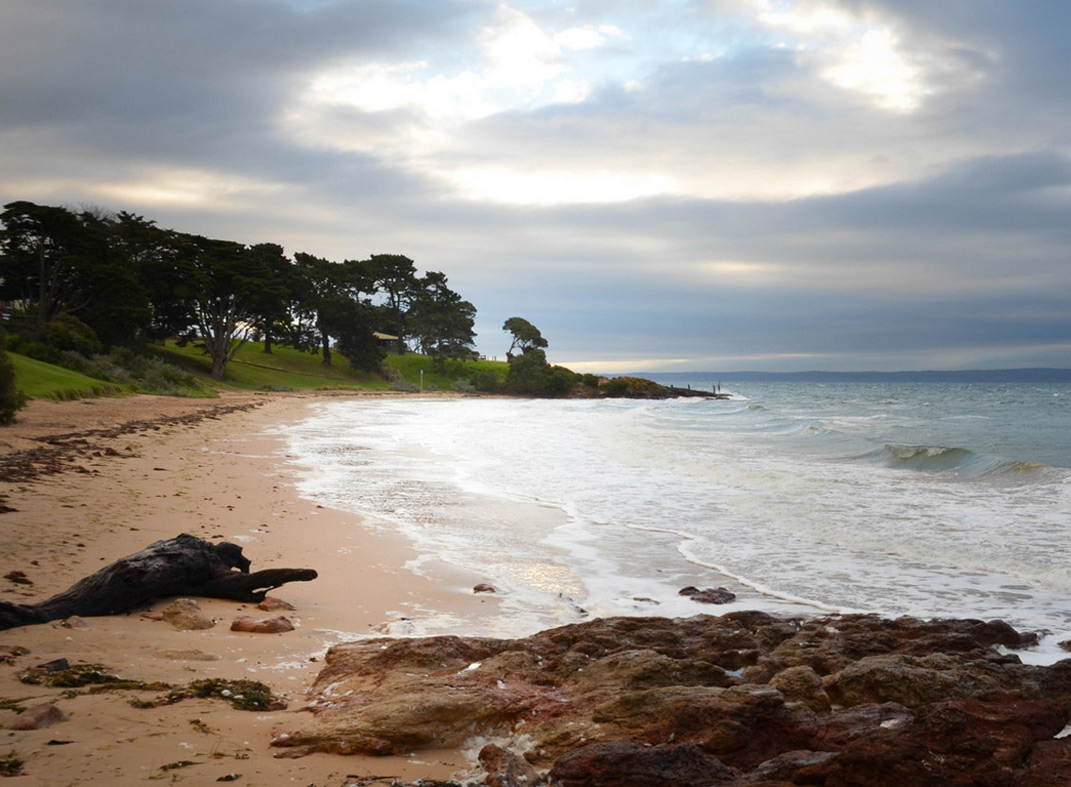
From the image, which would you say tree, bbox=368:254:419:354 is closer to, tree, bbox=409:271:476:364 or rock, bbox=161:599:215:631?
tree, bbox=409:271:476:364

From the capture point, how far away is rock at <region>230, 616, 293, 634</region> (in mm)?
5211

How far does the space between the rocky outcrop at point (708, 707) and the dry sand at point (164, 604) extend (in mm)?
268

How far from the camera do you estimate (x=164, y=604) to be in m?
5.50

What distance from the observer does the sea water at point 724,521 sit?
7.25 meters

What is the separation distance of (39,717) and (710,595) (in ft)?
17.9

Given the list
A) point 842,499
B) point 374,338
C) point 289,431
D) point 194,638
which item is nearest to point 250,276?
point 374,338

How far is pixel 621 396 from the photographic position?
9081 cm

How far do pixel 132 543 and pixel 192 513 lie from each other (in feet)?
6.43

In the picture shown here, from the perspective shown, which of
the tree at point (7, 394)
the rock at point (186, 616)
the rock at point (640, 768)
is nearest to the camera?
the rock at point (640, 768)

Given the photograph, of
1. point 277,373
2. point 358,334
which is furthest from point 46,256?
point 358,334

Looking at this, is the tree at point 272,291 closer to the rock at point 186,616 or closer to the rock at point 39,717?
the rock at point 186,616

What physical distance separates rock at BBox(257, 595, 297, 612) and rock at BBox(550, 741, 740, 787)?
3.38 m

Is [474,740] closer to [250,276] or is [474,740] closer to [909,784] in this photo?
[909,784]

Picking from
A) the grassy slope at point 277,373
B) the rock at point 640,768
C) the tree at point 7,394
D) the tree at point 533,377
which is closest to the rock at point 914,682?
the rock at point 640,768
